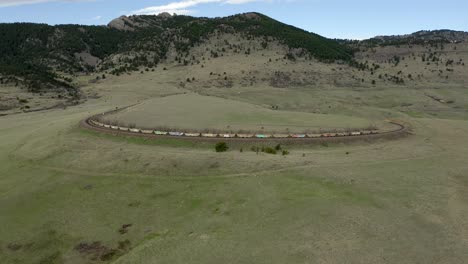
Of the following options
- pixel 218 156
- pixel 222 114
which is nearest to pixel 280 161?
pixel 218 156

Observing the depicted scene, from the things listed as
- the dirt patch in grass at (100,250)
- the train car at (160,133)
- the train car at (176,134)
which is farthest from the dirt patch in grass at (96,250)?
the train car at (160,133)

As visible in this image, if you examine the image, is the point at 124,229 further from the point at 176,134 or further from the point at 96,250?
the point at 176,134

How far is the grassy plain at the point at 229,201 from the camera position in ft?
87.1

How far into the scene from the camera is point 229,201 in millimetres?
34125

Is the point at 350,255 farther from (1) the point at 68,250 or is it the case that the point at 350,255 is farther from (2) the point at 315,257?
(1) the point at 68,250

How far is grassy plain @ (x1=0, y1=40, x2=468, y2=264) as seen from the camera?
1046 inches

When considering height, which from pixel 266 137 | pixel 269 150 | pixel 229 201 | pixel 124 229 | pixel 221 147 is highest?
pixel 266 137

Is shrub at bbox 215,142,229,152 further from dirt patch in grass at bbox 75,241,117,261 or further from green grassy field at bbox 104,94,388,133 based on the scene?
dirt patch in grass at bbox 75,241,117,261

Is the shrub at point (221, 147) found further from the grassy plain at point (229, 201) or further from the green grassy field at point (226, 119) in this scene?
the green grassy field at point (226, 119)

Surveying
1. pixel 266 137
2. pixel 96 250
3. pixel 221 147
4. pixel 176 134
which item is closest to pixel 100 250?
pixel 96 250

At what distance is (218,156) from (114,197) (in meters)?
11.5

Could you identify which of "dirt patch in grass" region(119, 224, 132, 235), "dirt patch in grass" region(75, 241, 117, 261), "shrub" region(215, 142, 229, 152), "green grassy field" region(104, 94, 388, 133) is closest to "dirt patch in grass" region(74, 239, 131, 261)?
"dirt patch in grass" region(75, 241, 117, 261)

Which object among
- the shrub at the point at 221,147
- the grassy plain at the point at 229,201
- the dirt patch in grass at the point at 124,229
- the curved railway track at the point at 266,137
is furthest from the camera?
the curved railway track at the point at 266,137

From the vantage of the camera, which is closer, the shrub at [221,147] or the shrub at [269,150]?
the shrub at [269,150]
